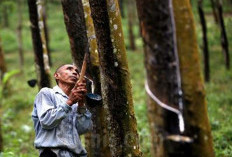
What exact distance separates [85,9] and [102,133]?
188 cm

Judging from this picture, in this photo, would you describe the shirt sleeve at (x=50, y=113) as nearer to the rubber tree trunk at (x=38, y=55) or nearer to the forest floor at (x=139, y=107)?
the forest floor at (x=139, y=107)

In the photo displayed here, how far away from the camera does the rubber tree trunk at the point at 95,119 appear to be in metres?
5.40

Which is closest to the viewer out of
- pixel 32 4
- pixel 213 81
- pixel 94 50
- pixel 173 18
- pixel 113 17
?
pixel 173 18

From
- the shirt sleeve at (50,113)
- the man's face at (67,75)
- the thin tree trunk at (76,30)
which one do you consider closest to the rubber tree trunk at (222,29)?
the thin tree trunk at (76,30)

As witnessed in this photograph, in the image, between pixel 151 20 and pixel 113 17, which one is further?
pixel 113 17

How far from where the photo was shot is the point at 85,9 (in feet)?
18.7

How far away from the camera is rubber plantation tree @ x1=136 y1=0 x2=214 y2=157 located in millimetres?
2857

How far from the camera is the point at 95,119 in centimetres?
554

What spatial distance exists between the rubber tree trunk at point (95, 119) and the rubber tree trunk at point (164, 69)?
7.83ft

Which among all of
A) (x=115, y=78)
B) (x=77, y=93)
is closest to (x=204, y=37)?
(x=115, y=78)

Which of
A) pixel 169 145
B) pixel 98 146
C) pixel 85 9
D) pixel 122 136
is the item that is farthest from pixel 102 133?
pixel 169 145

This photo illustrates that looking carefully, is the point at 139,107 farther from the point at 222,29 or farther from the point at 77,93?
the point at 77,93

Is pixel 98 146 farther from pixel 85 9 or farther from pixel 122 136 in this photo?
pixel 85 9

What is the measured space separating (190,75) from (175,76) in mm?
127
